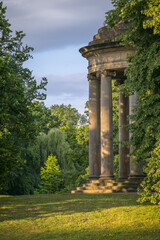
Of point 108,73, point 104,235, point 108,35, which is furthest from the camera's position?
point 108,73

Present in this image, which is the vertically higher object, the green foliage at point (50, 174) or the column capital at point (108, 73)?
the column capital at point (108, 73)

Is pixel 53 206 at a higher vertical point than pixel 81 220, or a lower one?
higher

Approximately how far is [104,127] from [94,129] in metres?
2.22

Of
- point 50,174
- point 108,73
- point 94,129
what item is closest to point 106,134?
point 94,129

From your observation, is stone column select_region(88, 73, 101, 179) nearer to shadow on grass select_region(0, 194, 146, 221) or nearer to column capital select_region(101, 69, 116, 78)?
column capital select_region(101, 69, 116, 78)

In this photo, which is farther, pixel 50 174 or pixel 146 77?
pixel 50 174

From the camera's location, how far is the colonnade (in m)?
42.3

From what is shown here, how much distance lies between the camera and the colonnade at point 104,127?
139 ft

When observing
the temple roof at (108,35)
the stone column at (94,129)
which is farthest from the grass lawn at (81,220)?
the temple roof at (108,35)

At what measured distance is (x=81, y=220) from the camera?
2289 centimetres

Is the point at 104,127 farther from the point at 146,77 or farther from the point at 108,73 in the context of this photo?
the point at 146,77

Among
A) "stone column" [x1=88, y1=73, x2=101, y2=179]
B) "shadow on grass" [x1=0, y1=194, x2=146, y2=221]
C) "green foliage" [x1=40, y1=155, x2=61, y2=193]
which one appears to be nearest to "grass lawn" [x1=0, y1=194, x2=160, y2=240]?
"shadow on grass" [x1=0, y1=194, x2=146, y2=221]

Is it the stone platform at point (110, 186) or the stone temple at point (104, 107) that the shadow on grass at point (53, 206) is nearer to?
the stone platform at point (110, 186)

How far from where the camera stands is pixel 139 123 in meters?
25.2
